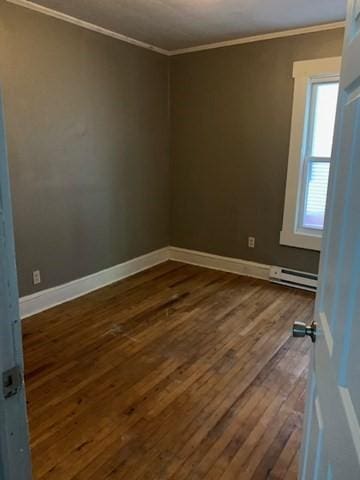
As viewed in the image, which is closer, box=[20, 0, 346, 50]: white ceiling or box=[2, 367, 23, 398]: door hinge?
box=[2, 367, 23, 398]: door hinge

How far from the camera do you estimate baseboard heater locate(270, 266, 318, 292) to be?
3.80m

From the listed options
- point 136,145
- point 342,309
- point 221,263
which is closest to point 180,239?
point 221,263

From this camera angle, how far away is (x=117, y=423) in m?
1.96

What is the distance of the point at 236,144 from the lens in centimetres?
401

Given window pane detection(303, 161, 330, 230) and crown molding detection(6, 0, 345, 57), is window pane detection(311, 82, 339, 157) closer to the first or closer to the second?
window pane detection(303, 161, 330, 230)

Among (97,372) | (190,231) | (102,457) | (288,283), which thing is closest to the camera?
(102,457)

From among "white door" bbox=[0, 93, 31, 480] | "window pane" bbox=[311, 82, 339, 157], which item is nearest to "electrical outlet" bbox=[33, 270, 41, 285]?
"white door" bbox=[0, 93, 31, 480]

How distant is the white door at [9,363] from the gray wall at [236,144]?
344 cm

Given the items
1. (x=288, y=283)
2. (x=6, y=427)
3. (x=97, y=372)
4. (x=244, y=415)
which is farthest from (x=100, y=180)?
(x=6, y=427)

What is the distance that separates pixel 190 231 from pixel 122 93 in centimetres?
174

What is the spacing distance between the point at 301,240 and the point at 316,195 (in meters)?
0.47

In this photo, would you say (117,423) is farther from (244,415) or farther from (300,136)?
(300,136)

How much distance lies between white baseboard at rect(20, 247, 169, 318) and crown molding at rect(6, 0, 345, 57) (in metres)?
2.25

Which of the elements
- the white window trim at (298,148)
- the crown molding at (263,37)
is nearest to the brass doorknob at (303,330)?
the white window trim at (298,148)
